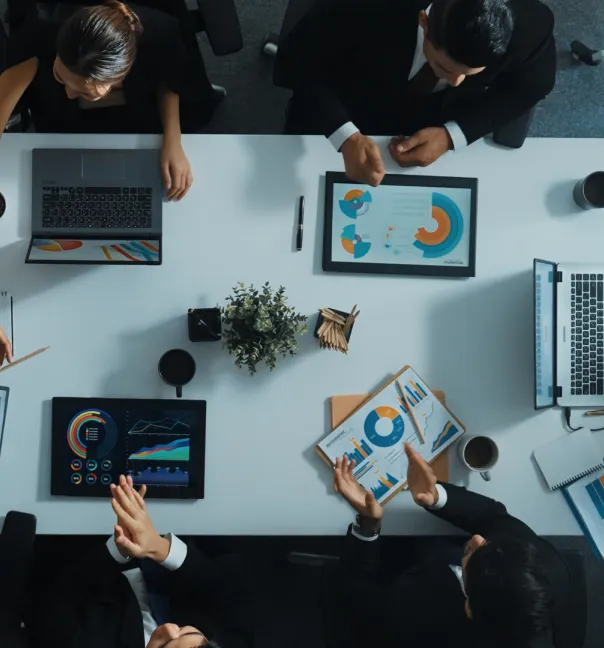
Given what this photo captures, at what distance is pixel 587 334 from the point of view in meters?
1.44

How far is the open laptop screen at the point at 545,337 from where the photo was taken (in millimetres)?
1413

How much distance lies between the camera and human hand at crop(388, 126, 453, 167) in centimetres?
141

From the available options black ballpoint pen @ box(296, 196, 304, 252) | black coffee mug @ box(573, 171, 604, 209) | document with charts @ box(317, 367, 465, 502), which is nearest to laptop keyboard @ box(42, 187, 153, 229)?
black ballpoint pen @ box(296, 196, 304, 252)

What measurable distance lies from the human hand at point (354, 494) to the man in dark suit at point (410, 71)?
0.65 meters

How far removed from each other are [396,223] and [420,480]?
0.59 meters

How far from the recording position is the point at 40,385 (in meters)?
1.42

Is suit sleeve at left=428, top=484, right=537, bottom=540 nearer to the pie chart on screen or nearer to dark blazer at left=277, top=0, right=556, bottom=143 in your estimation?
dark blazer at left=277, top=0, right=556, bottom=143

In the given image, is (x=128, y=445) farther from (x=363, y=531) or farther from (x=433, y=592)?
(x=433, y=592)

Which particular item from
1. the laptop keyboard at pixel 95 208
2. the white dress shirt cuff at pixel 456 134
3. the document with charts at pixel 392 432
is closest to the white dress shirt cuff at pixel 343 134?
the white dress shirt cuff at pixel 456 134

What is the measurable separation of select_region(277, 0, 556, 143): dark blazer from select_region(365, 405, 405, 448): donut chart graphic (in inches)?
25.5

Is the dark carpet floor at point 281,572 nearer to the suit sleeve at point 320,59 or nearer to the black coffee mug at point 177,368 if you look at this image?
the black coffee mug at point 177,368

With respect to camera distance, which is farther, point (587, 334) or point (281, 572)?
point (281, 572)

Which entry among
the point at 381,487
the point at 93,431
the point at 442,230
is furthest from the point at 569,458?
the point at 93,431

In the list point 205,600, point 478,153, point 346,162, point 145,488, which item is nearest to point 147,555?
point 145,488
